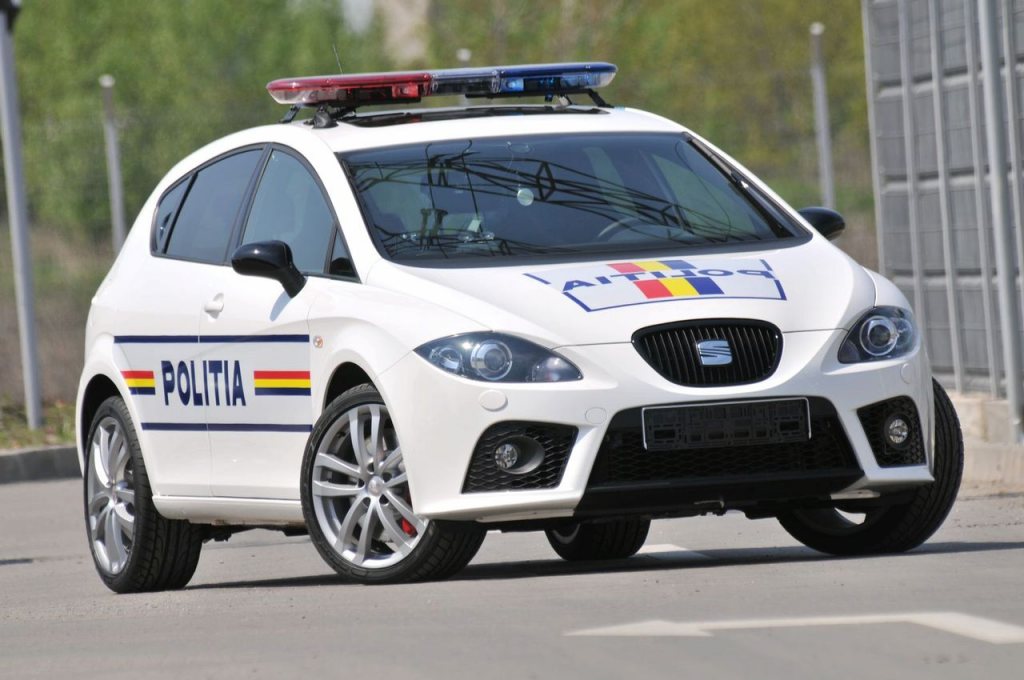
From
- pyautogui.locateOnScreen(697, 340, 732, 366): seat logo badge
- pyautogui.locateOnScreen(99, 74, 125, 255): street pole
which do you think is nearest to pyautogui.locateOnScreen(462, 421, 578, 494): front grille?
pyautogui.locateOnScreen(697, 340, 732, 366): seat logo badge

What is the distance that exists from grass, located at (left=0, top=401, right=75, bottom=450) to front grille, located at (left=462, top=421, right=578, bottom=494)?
916 centimetres

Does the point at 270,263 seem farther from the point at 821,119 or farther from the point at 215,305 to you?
the point at 821,119

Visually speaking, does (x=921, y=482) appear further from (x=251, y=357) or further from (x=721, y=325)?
(x=251, y=357)

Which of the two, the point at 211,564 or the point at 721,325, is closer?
the point at 721,325

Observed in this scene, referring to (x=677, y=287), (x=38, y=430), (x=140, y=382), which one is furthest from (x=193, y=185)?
(x=38, y=430)

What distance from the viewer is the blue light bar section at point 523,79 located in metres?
8.41

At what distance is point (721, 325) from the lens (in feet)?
22.6

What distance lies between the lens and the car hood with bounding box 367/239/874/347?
22.5ft

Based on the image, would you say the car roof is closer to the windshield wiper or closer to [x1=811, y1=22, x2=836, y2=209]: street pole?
the windshield wiper

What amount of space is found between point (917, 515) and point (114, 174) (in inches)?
467

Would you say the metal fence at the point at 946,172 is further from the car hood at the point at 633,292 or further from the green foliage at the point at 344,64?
the green foliage at the point at 344,64

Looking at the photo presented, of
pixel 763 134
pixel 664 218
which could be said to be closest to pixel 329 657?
pixel 664 218

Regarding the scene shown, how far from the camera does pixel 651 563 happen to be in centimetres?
820

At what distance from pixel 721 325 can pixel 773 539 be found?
249 cm
